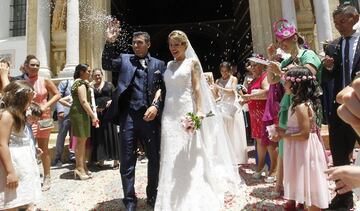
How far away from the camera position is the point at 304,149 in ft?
10.5

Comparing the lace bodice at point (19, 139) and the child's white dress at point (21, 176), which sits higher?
the lace bodice at point (19, 139)

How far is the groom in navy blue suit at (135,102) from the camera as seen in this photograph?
3.79 meters

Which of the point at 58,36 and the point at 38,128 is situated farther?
the point at 58,36

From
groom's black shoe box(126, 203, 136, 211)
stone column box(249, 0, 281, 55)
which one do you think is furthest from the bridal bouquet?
stone column box(249, 0, 281, 55)

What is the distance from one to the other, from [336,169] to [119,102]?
284 cm

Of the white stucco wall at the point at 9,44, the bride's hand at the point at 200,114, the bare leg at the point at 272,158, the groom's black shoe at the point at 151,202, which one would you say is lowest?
the groom's black shoe at the point at 151,202

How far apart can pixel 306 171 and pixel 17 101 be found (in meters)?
2.63

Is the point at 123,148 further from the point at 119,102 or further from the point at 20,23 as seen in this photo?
the point at 20,23

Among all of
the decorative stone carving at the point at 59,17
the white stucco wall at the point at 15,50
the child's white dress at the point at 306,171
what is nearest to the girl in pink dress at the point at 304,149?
the child's white dress at the point at 306,171

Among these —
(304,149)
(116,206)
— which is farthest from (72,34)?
(304,149)

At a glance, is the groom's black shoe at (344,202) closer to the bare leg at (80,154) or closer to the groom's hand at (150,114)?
the groom's hand at (150,114)

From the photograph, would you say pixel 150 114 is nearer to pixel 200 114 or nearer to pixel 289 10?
pixel 200 114

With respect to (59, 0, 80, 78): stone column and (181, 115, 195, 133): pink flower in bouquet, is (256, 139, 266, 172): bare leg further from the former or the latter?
(59, 0, 80, 78): stone column

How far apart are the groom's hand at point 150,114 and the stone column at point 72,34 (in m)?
6.07
